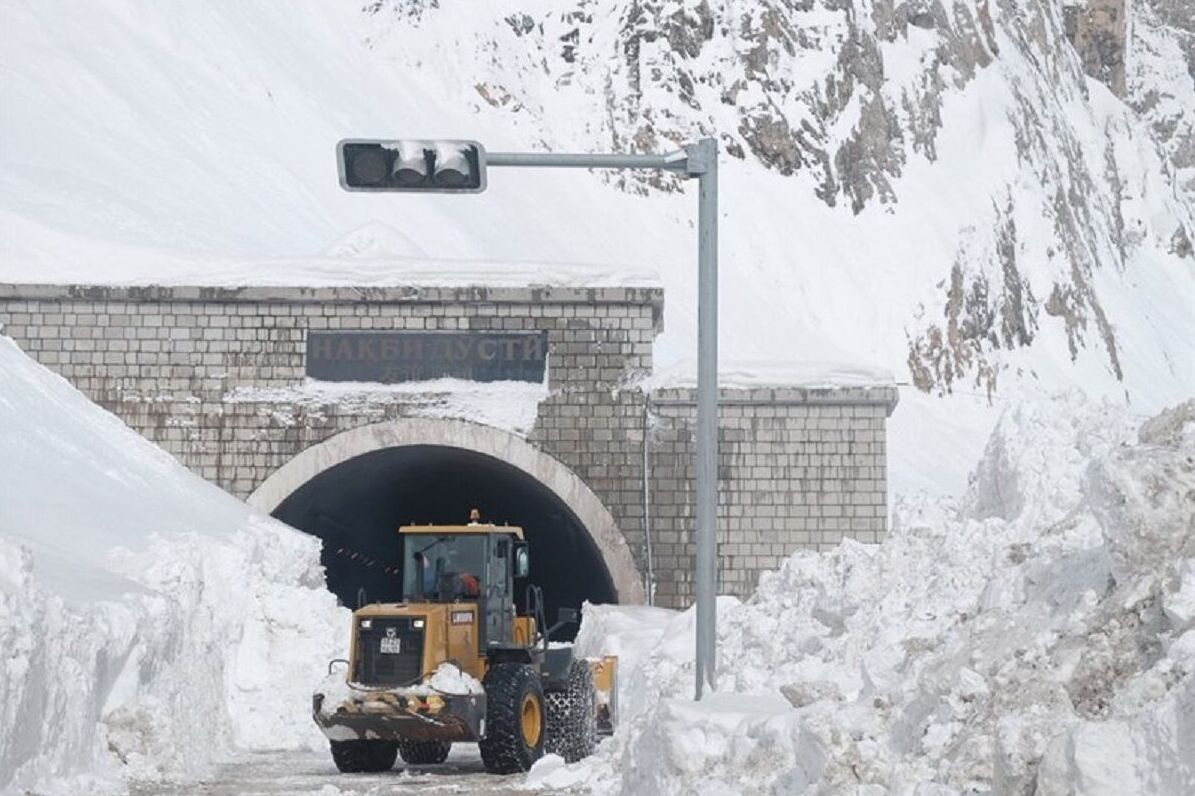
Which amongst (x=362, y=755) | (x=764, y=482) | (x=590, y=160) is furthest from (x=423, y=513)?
(x=590, y=160)

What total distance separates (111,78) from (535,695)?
30.2 m

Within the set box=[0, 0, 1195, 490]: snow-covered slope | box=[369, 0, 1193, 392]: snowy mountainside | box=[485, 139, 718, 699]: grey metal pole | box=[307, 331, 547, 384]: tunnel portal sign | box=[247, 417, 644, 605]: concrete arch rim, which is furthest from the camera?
box=[369, 0, 1193, 392]: snowy mountainside

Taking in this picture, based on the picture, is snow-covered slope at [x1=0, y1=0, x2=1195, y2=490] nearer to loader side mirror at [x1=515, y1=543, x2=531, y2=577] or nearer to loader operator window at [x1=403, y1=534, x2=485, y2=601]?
loader side mirror at [x1=515, y1=543, x2=531, y2=577]

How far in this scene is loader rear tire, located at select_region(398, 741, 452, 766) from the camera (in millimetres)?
18891

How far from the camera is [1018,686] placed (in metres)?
8.41

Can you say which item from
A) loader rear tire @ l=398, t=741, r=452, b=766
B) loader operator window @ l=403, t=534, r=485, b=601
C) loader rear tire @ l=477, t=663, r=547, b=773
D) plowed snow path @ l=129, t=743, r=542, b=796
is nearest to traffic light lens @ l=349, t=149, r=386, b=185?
plowed snow path @ l=129, t=743, r=542, b=796

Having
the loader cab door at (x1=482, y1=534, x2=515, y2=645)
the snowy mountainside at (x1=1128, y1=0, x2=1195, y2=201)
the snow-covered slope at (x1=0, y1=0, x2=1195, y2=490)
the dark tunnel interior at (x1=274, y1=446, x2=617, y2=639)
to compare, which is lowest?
the loader cab door at (x1=482, y1=534, x2=515, y2=645)

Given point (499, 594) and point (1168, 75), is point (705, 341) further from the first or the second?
point (1168, 75)

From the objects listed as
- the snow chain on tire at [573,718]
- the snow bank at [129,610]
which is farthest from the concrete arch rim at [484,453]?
the snow chain on tire at [573,718]

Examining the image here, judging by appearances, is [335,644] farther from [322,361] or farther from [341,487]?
[341,487]

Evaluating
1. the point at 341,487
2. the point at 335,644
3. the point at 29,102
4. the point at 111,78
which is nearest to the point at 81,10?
the point at 111,78

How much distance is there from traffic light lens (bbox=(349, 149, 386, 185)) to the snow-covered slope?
19.3 metres

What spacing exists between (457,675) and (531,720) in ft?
3.77

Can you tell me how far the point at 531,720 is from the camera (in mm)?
17453
